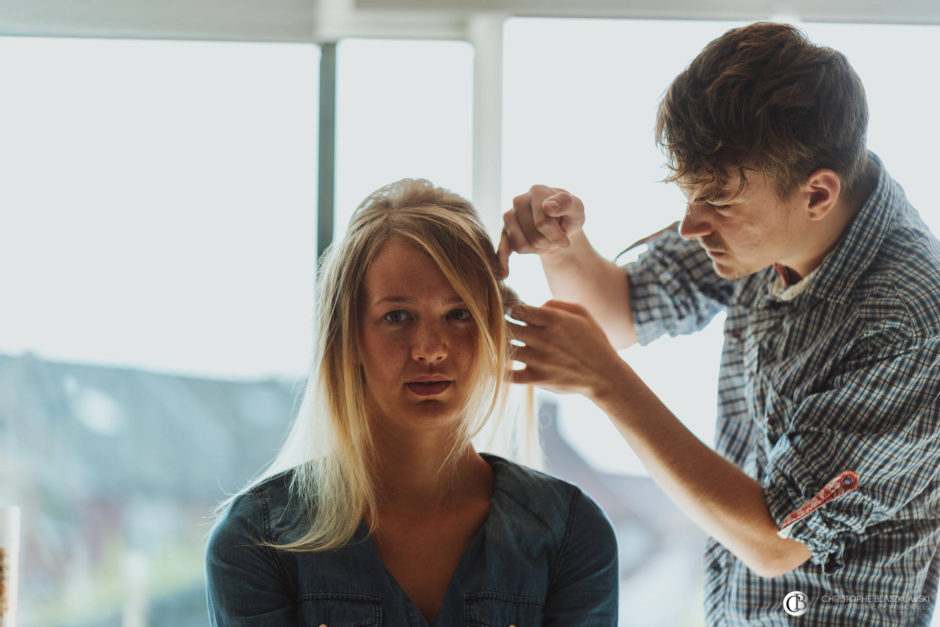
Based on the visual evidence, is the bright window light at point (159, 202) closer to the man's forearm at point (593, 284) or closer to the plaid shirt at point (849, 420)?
the man's forearm at point (593, 284)

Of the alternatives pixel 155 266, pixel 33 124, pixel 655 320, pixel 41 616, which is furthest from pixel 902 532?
pixel 33 124

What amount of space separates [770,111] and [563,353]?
1.67 ft

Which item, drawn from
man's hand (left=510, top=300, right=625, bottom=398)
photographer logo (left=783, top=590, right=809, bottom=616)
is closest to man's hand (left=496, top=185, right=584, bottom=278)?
man's hand (left=510, top=300, right=625, bottom=398)

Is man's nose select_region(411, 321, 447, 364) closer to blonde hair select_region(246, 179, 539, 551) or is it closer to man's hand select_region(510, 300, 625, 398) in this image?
blonde hair select_region(246, 179, 539, 551)

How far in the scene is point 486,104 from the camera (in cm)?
190

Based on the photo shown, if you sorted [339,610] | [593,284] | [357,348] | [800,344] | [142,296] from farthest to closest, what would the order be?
[142,296] < [593,284] < [800,344] < [357,348] < [339,610]

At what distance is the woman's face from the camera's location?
132 cm

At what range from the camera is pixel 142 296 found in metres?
1.90

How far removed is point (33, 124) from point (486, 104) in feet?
3.32

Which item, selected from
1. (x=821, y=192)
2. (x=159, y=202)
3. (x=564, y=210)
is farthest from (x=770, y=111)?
(x=159, y=202)

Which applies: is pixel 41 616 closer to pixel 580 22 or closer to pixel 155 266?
pixel 155 266

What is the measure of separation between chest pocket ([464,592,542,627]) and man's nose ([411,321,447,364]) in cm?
37

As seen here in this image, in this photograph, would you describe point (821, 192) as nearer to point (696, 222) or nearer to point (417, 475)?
point (696, 222)

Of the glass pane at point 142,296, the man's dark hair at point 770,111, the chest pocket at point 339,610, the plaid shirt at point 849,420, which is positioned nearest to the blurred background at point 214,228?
the glass pane at point 142,296
